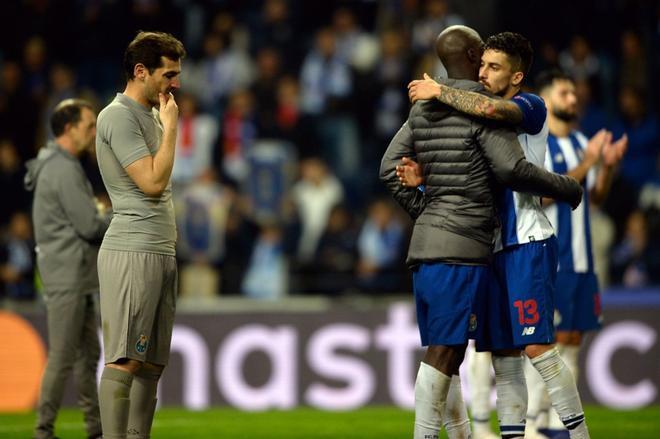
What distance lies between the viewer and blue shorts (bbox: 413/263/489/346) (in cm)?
623

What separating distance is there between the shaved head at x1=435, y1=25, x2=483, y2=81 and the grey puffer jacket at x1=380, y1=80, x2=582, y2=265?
9cm

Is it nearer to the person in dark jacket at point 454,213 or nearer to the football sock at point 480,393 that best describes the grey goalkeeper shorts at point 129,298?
the person in dark jacket at point 454,213

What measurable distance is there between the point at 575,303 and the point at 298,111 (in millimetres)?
7638

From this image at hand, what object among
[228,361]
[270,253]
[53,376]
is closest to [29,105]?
[270,253]

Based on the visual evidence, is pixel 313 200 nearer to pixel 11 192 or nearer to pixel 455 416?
pixel 11 192

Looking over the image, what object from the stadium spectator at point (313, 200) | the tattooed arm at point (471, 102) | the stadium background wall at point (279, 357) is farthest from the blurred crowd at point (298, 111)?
the tattooed arm at point (471, 102)

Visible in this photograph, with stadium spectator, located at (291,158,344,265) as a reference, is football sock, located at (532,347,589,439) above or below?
below

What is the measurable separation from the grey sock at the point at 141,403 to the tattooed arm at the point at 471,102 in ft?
6.77

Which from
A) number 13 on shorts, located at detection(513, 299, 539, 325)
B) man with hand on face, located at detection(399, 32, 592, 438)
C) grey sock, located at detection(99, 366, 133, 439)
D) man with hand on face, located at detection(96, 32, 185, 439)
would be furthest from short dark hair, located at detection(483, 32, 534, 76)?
grey sock, located at detection(99, 366, 133, 439)

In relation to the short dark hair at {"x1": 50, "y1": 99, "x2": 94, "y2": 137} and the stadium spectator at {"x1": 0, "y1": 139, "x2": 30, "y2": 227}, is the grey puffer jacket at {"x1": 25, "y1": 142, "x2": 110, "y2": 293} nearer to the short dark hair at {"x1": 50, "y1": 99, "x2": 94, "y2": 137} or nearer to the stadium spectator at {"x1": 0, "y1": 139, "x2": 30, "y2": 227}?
the short dark hair at {"x1": 50, "y1": 99, "x2": 94, "y2": 137}

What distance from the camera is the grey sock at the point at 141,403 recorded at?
6531 millimetres

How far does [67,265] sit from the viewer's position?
8.15 metres

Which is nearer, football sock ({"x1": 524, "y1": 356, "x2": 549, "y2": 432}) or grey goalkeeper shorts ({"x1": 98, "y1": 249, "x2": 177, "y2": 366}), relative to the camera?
grey goalkeeper shorts ({"x1": 98, "y1": 249, "x2": 177, "y2": 366})

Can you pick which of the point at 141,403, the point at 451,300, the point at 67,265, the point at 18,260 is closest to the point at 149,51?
the point at 141,403
